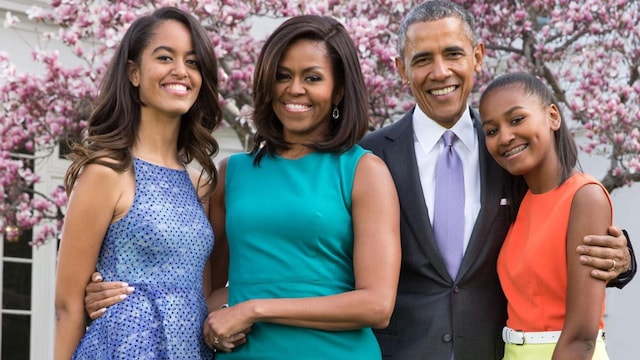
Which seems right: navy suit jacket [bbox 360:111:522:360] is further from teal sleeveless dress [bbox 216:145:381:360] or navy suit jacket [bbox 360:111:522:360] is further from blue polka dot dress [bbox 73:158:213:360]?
blue polka dot dress [bbox 73:158:213:360]

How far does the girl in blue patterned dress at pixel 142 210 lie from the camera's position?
325 cm

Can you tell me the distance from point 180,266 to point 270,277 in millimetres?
287

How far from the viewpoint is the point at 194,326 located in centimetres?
335

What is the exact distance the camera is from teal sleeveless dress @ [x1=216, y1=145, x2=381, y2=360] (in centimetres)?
329

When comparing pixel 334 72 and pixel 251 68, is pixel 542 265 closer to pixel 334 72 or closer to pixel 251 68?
pixel 334 72

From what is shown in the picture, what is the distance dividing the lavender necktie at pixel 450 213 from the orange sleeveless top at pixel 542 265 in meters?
0.21

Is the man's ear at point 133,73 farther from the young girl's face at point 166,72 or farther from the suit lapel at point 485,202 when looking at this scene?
the suit lapel at point 485,202

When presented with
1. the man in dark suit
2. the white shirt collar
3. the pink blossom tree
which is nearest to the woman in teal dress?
the man in dark suit

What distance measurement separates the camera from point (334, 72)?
11.4ft

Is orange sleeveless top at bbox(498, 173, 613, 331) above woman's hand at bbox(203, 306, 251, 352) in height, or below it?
above

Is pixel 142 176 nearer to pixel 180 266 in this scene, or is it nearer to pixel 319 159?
pixel 180 266

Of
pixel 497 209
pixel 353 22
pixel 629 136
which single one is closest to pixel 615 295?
pixel 629 136

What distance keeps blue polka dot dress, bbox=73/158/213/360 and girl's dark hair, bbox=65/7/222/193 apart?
0.12 metres

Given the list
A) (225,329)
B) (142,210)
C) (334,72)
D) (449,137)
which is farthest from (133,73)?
(449,137)
